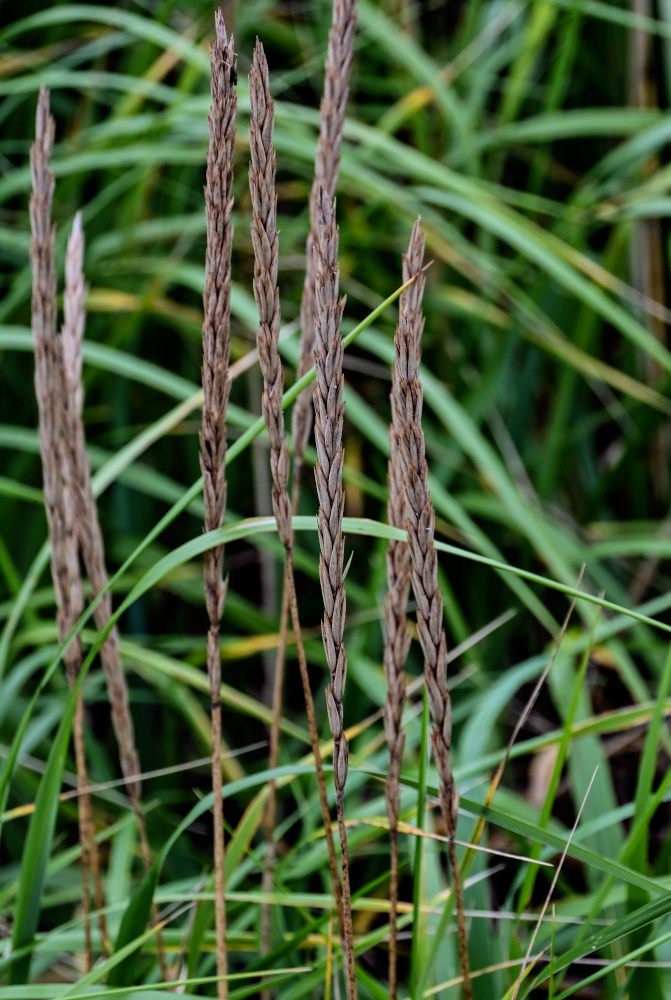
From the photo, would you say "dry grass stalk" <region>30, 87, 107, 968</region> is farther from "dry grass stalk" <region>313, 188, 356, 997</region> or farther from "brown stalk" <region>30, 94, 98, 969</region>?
"dry grass stalk" <region>313, 188, 356, 997</region>

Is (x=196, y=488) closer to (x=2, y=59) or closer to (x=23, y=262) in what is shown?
(x=23, y=262)

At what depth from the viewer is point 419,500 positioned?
1.62ft

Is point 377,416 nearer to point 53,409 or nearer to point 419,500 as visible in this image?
point 53,409

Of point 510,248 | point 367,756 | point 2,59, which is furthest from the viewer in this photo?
point 510,248

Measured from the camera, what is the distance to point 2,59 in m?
1.74

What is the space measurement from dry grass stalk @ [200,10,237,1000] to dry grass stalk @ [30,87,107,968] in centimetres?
16

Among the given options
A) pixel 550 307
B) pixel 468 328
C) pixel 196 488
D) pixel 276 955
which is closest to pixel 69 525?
pixel 196 488

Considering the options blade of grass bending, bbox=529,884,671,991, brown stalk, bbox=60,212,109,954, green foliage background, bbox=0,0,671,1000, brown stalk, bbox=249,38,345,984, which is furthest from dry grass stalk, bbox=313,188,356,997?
green foliage background, bbox=0,0,671,1000

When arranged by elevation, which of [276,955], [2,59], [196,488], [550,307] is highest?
[2,59]

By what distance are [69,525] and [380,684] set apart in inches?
23.3

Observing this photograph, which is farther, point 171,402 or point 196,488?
point 171,402

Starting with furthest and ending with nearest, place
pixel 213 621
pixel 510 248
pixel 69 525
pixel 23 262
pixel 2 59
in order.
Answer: pixel 510 248
pixel 2 59
pixel 23 262
pixel 69 525
pixel 213 621

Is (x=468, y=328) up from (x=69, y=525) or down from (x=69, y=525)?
up

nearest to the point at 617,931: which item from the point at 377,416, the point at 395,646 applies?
the point at 395,646
